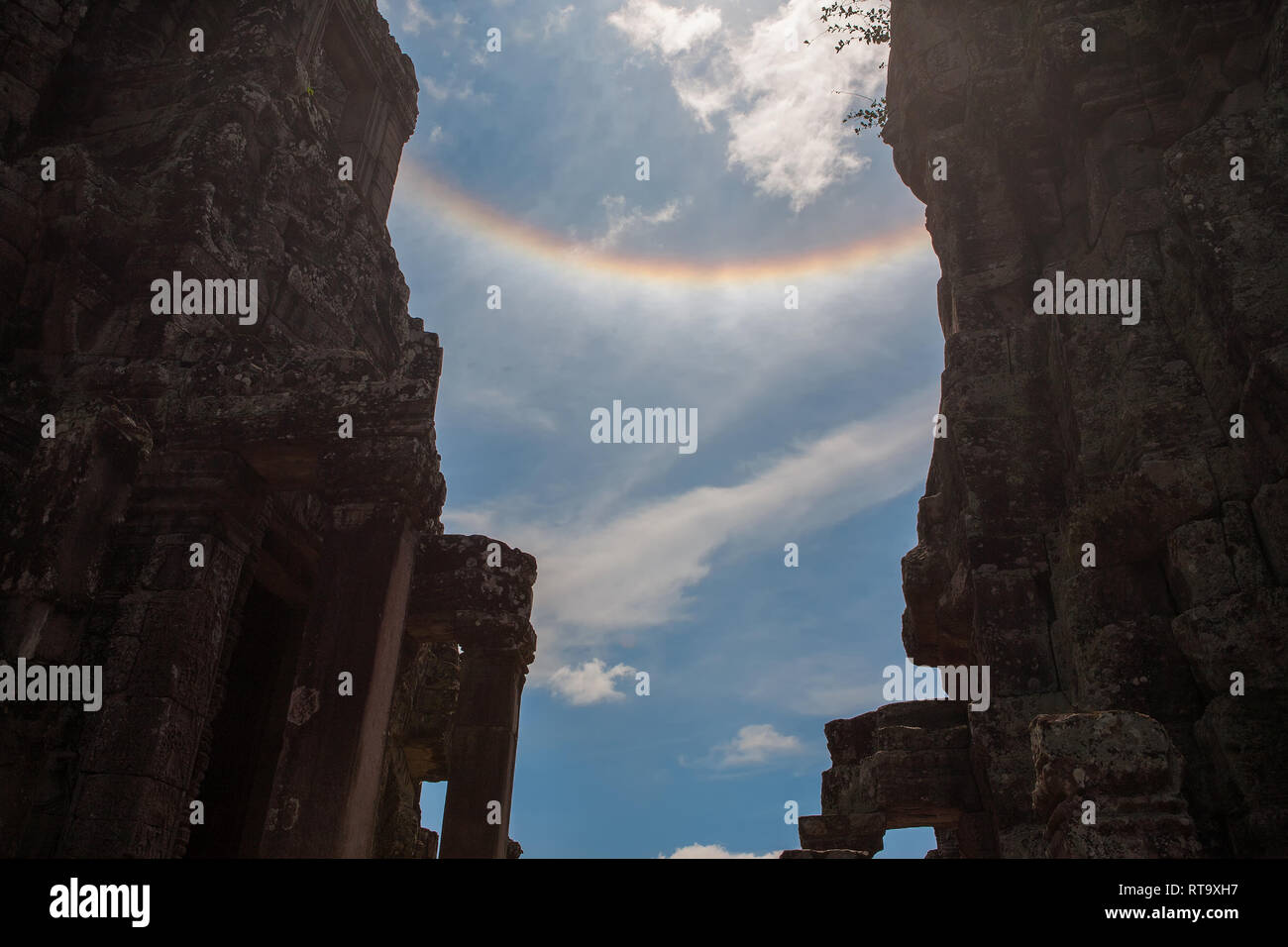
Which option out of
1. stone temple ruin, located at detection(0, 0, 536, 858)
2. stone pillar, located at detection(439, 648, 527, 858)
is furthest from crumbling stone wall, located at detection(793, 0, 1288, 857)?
stone temple ruin, located at detection(0, 0, 536, 858)

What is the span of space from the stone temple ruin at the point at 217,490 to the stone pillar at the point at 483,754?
0.07 ft

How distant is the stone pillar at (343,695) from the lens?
18.8ft

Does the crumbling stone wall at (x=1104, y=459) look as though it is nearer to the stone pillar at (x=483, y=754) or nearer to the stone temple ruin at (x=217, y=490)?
the stone pillar at (x=483, y=754)

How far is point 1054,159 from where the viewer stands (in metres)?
10.5

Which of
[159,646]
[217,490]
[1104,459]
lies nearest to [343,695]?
[159,646]

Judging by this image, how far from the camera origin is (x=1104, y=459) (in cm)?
834

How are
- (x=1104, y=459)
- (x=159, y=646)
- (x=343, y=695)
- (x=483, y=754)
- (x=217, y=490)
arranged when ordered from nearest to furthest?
1. (x=343, y=695)
2. (x=159, y=646)
3. (x=217, y=490)
4. (x=483, y=754)
5. (x=1104, y=459)

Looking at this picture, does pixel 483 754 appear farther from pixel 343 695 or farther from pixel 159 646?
pixel 159 646

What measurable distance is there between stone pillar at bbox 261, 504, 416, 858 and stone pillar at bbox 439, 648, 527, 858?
1.86 metres

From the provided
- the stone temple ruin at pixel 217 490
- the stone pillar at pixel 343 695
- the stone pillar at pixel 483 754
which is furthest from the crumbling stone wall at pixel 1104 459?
the stone temple ruin at pixel 217 490

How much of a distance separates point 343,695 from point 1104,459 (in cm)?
726

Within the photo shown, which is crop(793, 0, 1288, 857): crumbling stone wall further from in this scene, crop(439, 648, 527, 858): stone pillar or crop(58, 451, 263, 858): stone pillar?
crop(58, 451, 263, 858): stone pillar
